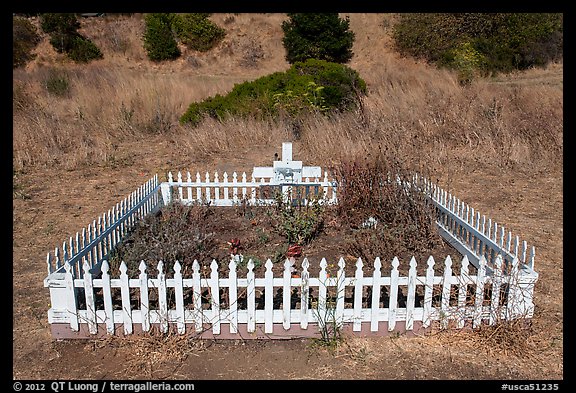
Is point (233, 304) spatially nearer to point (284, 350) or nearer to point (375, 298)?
point (284, 350)

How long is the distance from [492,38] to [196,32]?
720 inches

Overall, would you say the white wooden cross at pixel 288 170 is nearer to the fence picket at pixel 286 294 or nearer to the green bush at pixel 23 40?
the fence picket at pixel 286 294

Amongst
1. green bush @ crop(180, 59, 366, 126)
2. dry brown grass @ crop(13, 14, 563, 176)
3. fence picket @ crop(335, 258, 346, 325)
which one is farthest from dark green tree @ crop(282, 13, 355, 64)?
fence picket @ crop(335, 258, 346, 325)

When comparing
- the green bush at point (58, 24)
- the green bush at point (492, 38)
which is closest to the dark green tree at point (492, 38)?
the green bush at point (492, 38)

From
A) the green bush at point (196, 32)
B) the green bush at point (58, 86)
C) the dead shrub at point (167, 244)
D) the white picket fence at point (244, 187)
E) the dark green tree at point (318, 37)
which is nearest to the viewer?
the dead shrub at point (167, 244)

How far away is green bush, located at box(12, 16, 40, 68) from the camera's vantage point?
29.3 metres

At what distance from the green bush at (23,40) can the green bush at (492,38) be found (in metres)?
22.8

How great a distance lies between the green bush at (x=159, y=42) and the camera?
30.2m

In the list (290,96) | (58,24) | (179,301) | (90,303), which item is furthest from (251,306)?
(58,24)

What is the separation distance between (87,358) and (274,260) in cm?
A: 209

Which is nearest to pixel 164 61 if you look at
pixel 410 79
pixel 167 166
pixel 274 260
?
pixel 410 79

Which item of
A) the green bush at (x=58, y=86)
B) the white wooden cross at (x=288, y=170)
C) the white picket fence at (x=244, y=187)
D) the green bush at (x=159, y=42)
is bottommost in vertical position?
the white picket fence at (x=244, y=187)

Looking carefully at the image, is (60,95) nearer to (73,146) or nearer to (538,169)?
(73,146)

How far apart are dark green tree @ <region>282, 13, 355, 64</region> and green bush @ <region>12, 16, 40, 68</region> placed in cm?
1574
